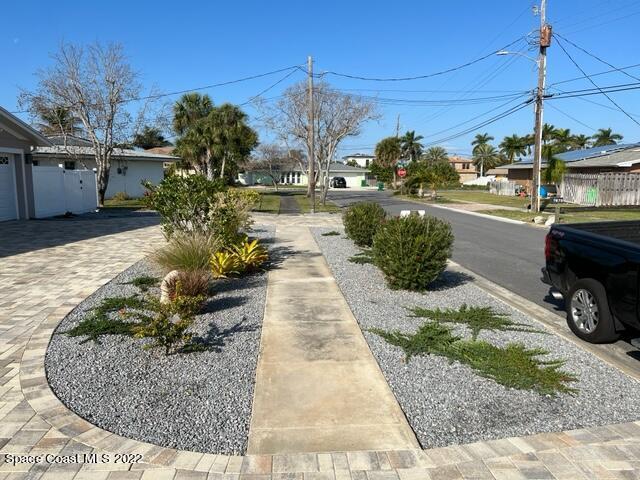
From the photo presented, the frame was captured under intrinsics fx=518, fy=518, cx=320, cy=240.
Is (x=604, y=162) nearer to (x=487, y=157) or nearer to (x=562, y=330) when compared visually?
(x=562, y=330)

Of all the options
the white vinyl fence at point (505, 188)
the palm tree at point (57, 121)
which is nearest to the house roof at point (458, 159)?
the white vinyl fence at point (505, 188)

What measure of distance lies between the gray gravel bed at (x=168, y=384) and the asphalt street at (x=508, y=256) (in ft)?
15.5

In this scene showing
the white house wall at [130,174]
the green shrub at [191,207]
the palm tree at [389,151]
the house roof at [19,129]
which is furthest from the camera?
the palm tree at [389,151]

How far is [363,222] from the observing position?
13.0 metres

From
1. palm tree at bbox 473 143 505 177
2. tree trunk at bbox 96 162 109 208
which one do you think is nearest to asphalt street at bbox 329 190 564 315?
tree trunk at bbox 96 162 109 208

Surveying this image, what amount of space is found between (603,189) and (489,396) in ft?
101

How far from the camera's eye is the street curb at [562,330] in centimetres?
514

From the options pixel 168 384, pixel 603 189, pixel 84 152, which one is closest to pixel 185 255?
pixel 168 384

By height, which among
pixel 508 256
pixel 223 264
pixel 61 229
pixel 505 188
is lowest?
pixel 508 256

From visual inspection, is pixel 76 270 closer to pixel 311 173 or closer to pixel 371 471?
pixel 371 471

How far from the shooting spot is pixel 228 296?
24.8 ft

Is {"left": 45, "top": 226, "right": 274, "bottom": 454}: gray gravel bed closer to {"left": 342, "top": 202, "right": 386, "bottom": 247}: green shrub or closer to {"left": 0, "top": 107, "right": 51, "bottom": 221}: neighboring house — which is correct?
{"left": 342, "top": 202, "right": 386, "bottom": 247}: green shrub

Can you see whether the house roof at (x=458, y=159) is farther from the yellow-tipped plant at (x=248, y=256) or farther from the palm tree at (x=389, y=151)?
the yellow-tipped plant at (x=248, y=256)

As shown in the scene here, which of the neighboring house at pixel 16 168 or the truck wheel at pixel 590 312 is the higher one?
the neighboring house at pixel 16 168
